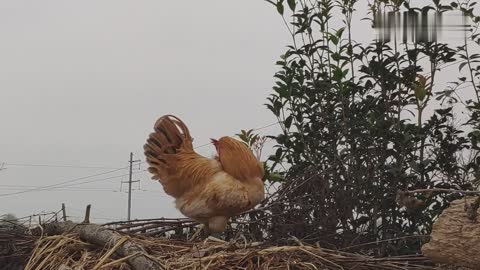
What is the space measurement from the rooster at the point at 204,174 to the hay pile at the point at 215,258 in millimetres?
303

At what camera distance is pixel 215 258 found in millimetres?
1503

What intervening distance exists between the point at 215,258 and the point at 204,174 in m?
0.73

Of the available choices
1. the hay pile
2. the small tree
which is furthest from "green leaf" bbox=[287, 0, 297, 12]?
the hay pile

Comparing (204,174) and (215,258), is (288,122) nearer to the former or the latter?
(204,174)

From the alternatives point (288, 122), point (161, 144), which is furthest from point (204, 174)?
point (288, 122)

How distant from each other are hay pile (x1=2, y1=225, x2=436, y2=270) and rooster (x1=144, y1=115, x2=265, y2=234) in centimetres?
30

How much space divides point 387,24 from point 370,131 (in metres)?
0.46

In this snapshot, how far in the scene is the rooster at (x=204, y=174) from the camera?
210cm

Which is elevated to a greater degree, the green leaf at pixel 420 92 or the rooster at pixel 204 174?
the green leaf at pixel 420 92

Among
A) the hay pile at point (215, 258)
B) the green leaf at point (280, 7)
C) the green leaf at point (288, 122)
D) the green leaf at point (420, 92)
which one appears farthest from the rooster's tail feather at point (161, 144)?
the green leaf at point (420, 92)

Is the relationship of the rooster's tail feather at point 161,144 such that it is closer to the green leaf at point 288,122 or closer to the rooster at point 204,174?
the rooster at point 204,174

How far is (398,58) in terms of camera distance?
97.5 inches

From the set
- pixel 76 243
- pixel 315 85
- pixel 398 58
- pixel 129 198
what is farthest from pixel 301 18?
pixel 129 198

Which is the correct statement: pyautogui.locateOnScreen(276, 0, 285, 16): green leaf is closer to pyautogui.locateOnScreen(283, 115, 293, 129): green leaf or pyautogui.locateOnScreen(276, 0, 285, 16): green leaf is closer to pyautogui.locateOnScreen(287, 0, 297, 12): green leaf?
pyautogui.locateOnScreen(287, 0, 297, 12): green leaf
